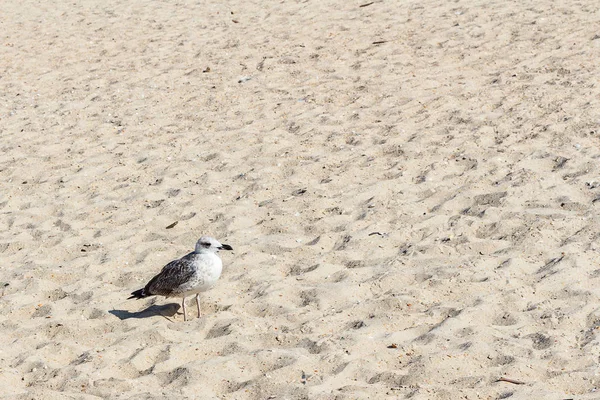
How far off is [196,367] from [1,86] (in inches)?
310

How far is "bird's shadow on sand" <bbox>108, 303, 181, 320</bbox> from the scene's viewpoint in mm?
5925

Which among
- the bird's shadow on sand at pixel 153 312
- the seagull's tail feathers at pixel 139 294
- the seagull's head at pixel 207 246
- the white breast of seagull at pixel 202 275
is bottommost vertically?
the bird's shadow on sand at pixel 153 312

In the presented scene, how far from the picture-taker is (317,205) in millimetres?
7402

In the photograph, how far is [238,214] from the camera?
24.2ft

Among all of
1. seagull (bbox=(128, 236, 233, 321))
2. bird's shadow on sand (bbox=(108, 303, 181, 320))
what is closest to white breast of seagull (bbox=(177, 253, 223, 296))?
seagull (bbox=(128, 236, 233, 321))

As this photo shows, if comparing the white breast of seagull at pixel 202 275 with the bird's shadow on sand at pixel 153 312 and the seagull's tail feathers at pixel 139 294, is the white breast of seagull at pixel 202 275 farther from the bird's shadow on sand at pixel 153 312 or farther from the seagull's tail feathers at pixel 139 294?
the bird's shadow on sand at pixel 153 312

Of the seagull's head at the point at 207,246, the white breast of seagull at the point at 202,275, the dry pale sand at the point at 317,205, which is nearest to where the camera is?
the dry pale sand at the point at 317,205

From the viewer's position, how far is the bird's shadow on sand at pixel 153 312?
19.4 ft

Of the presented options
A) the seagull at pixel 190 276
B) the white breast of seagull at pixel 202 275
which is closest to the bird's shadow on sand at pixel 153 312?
the seagull at pixel 190 276

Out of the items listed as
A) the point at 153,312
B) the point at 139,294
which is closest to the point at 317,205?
the point at 153,312

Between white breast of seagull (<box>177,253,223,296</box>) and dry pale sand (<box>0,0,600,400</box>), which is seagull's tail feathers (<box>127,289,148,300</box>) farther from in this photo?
white breast of seagull (<box>177,253,223,296</box>)

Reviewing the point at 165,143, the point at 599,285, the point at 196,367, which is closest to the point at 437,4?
the point at 165,143

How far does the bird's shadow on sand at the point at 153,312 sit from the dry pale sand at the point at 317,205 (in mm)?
32

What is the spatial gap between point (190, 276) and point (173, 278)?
5.0 inches
